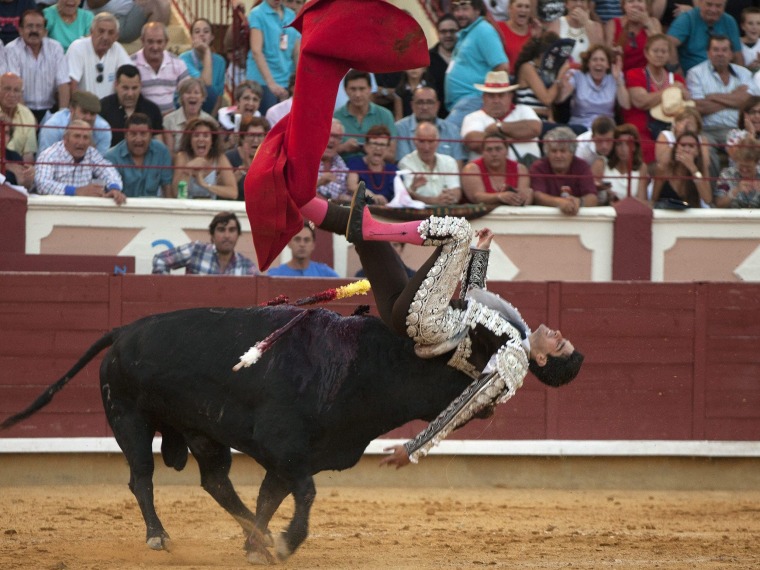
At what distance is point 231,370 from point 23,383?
9.30 feet

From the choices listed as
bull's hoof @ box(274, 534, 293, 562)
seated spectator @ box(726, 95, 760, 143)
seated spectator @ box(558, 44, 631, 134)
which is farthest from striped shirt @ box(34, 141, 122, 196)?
seated spectator @ box(726, 95, 760, 143)

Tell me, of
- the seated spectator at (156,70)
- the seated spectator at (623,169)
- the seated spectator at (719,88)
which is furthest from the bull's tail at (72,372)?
the seated spectator at (719,88)

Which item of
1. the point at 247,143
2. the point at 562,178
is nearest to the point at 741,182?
the point at 562,178

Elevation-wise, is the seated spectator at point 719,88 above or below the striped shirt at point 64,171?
above

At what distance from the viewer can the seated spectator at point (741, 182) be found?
31.3ft

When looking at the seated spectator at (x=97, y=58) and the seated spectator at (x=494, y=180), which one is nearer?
the seated spectator at (x=494, y=180)

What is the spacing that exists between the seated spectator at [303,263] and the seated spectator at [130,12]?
2.69 m

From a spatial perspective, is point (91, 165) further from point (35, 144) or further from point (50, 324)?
point (50, 324)

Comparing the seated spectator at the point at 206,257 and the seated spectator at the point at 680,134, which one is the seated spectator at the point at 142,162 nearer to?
the seated spectator at the point at 206,257

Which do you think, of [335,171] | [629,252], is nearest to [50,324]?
[335,171]

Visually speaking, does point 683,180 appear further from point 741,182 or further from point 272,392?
point 272,392

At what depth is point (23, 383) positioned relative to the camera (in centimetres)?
806

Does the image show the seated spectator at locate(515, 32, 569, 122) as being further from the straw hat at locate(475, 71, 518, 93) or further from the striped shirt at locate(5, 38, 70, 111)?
the striped shirt at locate(5, 38, 70, 111)

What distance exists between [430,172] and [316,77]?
12.3 ft
